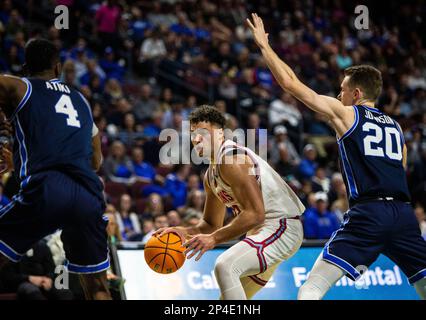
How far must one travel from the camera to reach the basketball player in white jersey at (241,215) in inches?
180

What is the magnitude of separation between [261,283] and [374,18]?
54.3ft

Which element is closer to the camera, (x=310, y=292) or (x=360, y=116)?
(x=310, y=292)

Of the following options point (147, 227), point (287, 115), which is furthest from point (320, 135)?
point (147, 227)

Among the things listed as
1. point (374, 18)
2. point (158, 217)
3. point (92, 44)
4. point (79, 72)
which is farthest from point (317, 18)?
point (158, 217)

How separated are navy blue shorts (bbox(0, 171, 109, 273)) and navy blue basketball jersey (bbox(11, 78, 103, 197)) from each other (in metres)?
0.07

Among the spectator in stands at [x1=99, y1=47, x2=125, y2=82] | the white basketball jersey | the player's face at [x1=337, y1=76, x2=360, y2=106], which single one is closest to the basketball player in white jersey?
the white basketball jersey

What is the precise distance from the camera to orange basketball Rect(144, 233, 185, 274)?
4895 millimetres

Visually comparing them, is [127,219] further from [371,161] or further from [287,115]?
[371,161]

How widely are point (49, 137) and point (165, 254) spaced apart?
4.04 ft

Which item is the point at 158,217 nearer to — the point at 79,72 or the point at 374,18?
the point at 79,72

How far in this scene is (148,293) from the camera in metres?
7.31

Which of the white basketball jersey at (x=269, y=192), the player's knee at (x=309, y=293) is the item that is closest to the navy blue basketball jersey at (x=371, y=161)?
the white basketball jersey at (x=269, y=192)

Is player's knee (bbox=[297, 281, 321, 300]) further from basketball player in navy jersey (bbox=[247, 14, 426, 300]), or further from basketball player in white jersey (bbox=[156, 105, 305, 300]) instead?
basketball player in white jersey (bbox=[156, 105, 305, 300])

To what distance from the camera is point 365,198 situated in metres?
4.68
